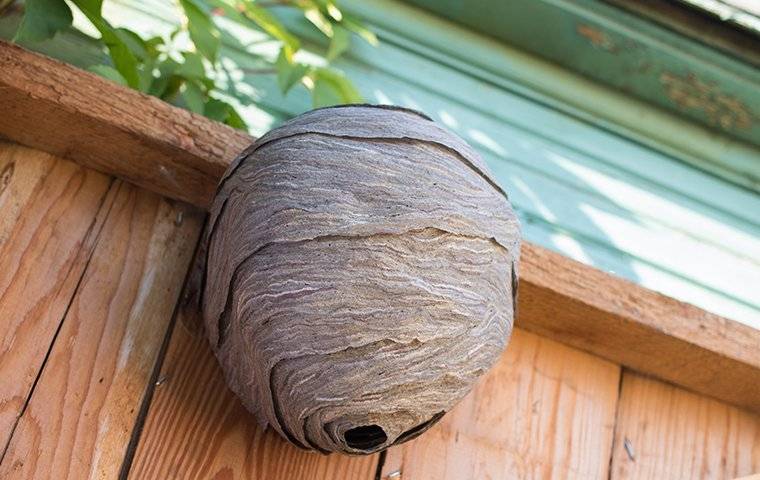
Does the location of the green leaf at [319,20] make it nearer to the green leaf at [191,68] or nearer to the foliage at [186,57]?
the foliage at [186,57]

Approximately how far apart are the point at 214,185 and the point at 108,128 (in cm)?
15

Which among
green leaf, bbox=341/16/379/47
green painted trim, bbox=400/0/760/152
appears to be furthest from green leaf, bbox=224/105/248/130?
green painted trim, bbox=400/0/760/152

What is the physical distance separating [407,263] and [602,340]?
0.47 m

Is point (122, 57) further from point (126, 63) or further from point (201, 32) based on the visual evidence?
point (201, 32)

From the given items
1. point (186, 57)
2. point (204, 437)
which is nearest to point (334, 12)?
point (186, 57)

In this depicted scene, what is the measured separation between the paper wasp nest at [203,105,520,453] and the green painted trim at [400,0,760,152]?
36.3 inches

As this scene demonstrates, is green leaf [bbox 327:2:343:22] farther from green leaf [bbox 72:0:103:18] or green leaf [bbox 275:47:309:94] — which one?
green leaf [bbox 72:0:103:18]

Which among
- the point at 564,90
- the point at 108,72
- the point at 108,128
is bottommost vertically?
the point at 108,128

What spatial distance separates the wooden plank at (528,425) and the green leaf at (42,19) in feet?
2.19

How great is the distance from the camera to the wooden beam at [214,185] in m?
1.17

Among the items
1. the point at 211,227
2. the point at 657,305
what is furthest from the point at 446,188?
the point at 657,305

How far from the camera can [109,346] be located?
1148mm

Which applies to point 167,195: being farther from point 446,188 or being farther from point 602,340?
point 602,340

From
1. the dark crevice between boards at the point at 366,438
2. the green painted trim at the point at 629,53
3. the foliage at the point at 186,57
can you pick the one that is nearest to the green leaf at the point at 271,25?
the foliage at the point at 186,57
